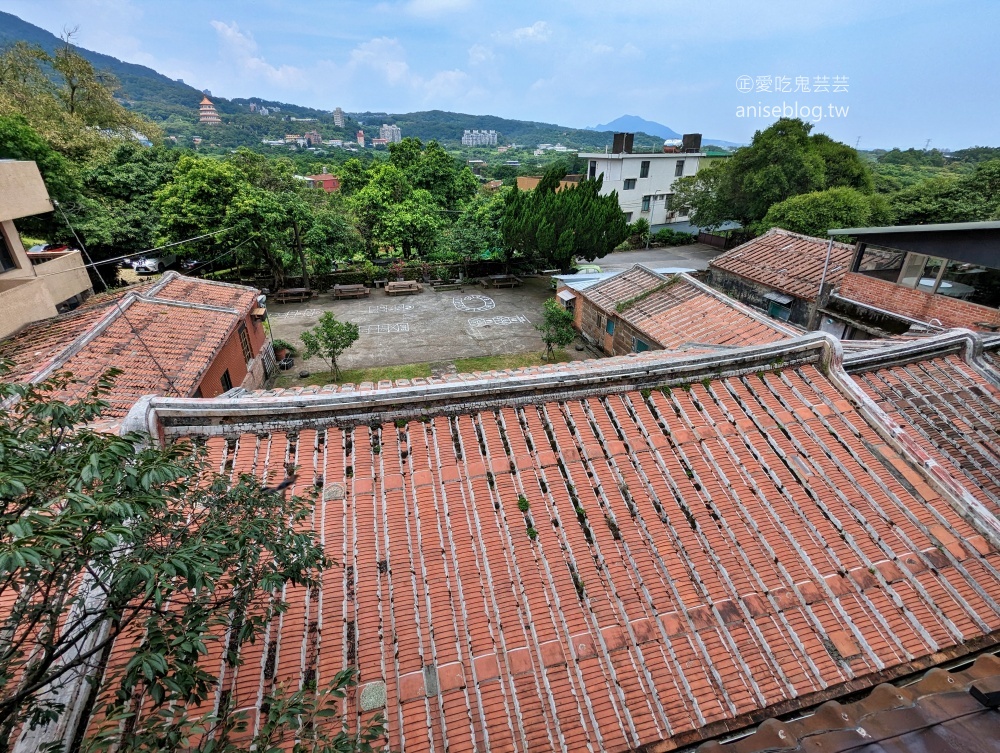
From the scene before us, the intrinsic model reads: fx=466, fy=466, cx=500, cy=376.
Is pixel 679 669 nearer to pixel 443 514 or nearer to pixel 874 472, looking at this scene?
pixel 443 514

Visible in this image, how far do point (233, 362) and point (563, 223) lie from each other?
2171 cm

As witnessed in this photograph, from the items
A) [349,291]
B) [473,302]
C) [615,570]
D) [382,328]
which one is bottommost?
[382,328]

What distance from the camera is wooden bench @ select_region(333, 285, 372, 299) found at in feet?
107

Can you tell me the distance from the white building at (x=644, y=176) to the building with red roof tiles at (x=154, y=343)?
3662cm

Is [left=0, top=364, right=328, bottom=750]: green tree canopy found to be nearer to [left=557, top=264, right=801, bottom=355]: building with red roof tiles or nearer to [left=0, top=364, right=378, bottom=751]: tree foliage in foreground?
[left=0, top=364, right=378, bottom=751]: tree foliage in foreground

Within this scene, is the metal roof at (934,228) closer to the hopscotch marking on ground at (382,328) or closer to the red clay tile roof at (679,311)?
the red clay tile roof at (679,311)

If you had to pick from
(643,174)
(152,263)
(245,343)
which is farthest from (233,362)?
(643,174)

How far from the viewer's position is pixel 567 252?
31.2m

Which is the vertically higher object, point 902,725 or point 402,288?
point 902,725

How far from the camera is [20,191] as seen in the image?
16359mm

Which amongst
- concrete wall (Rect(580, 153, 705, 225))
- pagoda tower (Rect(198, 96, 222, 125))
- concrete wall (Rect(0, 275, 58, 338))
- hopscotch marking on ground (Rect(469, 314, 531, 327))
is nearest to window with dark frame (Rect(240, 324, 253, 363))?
concrete wall (Rect(0, 275, 58, 338))

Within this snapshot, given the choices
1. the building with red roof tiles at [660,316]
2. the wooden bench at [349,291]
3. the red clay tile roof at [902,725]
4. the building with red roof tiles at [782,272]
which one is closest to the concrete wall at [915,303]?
the building with red roof tiles at [782,272]

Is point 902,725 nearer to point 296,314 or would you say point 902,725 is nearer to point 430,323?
point 430,323

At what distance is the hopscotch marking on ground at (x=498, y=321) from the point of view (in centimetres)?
2854
